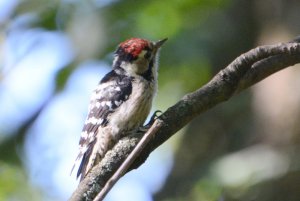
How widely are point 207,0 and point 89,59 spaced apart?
1.78 m

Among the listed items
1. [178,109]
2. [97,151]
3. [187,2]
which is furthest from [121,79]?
[187,2]

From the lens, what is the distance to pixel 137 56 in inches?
220

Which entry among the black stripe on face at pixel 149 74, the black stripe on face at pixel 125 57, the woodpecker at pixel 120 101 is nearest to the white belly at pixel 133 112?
the woodpecker at pixel 120 101

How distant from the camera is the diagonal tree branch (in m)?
3.65

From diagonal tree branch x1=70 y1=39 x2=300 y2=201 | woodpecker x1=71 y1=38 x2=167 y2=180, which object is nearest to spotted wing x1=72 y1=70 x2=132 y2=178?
woodpecker x1=71 y1=38 x2=167 y2=180

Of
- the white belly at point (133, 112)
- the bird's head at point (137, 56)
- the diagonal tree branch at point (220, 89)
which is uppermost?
the bird's head at point (137, 56)

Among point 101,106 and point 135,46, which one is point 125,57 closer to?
point 135,46

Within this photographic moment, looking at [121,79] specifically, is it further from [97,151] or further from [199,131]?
[199,131]

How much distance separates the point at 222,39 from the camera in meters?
7.17

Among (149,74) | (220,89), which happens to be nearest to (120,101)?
(149,74)

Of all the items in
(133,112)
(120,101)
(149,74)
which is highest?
(149,74)

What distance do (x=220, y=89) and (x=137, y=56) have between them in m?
1.92

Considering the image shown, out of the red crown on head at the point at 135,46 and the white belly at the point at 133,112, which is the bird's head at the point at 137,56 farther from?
the white belly at the point at 133,112

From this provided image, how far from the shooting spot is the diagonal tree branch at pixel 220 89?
12.0 feet
